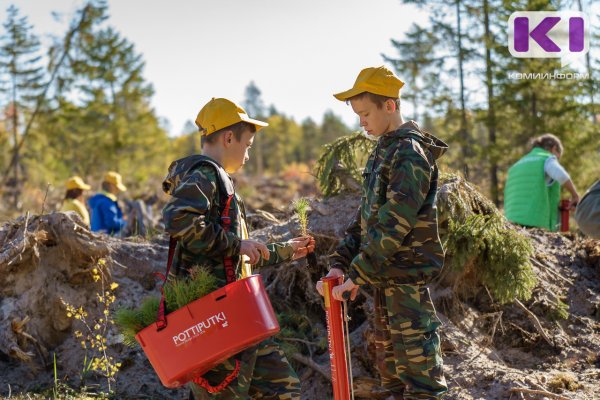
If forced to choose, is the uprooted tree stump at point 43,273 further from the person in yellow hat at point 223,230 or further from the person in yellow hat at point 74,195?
the person in yellow hat at point 74,195

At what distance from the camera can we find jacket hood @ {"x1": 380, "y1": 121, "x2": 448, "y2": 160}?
3.51 metres

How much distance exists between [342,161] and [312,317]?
5.11 ft

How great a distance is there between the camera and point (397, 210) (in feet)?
11.0

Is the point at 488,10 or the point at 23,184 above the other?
the point at 488,10

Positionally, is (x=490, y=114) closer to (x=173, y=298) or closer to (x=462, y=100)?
(x=462, y=100)

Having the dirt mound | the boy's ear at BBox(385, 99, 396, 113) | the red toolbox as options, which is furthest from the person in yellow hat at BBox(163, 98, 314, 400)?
the dirt mound

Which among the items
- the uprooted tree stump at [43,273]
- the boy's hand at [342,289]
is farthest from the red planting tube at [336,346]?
the uprooted tree stump at [43,273]

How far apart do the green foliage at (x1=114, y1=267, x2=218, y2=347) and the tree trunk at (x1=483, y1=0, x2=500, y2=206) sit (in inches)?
567

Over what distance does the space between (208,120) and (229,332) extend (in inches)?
47.4

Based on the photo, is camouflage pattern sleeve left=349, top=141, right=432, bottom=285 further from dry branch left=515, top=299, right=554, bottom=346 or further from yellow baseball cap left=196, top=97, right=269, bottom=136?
dry branch left=515, top=299, right=554, bottom=346

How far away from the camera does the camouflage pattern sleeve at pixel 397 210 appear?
335 centimetres

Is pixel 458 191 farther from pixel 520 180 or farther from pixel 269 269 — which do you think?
pixel 520 180

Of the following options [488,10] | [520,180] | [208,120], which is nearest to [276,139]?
[488,10]

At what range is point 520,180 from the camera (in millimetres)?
7758
